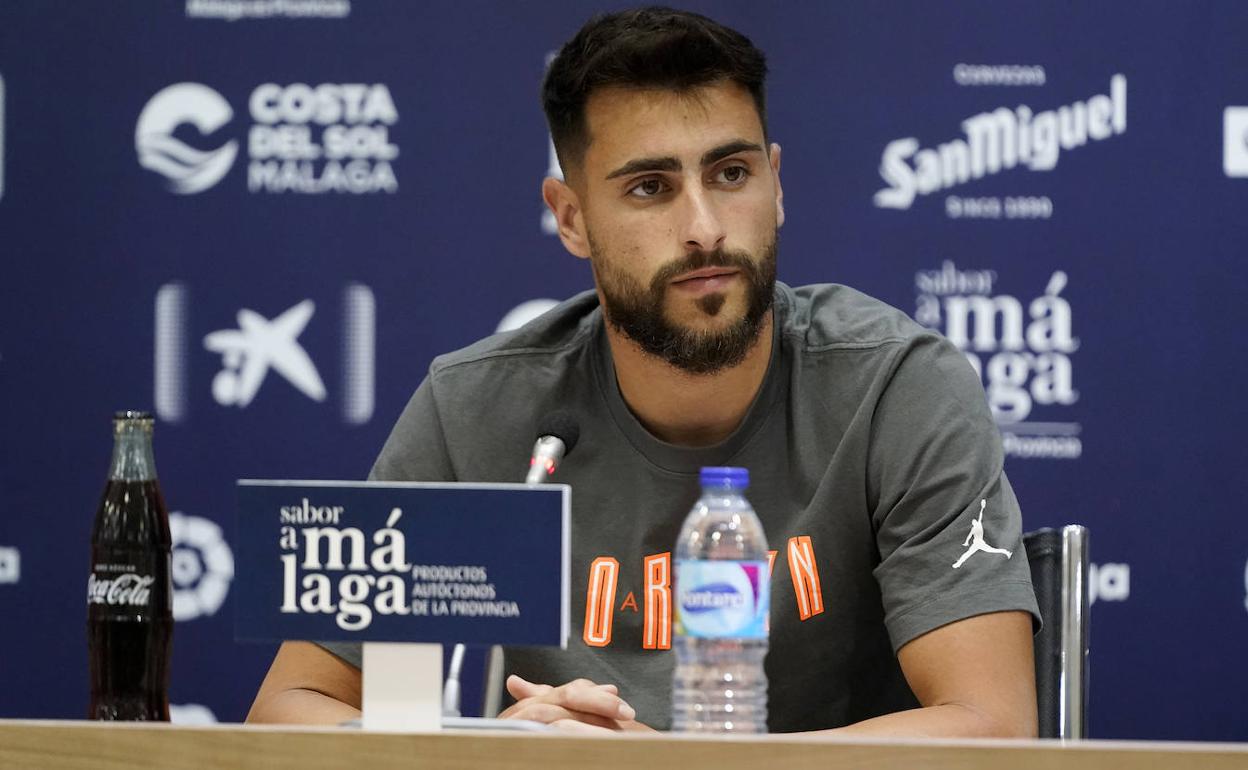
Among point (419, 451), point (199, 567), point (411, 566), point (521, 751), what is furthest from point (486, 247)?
point (521, 751)

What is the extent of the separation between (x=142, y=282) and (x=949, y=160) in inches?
66.0

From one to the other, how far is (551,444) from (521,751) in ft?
2.03

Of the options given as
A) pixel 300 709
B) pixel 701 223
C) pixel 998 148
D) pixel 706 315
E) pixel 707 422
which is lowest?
pixel 300 709

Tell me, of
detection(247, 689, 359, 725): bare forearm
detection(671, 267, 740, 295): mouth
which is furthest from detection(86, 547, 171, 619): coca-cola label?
detection(671, 267, 740, 295): mouth

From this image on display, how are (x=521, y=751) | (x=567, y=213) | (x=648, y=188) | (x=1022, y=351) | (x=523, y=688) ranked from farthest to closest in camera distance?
(x=1022, y=351), (x=567, y=213), (x=648, y=188), (x=523, y=688), (x=521, y=751)

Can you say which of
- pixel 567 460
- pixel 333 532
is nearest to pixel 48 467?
pixel 567 460

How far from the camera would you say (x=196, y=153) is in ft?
10.6

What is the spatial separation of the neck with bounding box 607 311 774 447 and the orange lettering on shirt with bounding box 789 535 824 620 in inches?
7.4

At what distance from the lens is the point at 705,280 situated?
6.24 feet

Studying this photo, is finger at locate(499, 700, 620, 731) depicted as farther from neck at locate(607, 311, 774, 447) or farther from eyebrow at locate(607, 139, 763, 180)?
eyebrow at locate(607, 139, 763, 180)

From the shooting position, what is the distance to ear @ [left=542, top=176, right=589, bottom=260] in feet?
7.06

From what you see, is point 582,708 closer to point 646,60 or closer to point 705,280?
point 705,280

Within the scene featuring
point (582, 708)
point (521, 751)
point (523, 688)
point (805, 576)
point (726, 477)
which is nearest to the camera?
point (521, 751)

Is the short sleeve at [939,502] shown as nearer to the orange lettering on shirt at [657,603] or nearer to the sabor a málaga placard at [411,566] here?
the orange lettering on shirt at [657,603]
